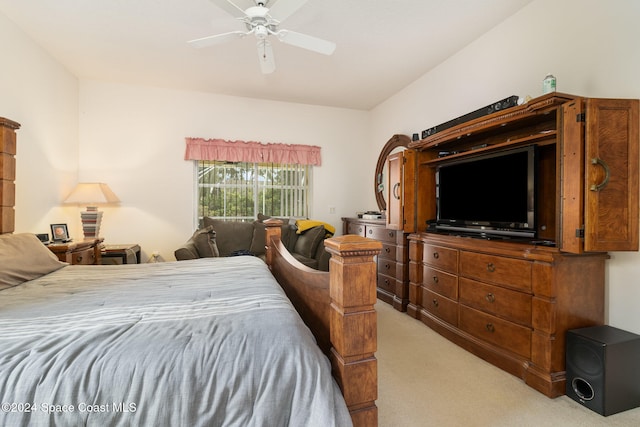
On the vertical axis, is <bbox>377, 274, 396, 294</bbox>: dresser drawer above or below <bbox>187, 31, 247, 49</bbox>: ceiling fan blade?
below

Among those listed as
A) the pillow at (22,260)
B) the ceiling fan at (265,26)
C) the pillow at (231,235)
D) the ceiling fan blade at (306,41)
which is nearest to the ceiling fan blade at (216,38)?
the ceiling fan at (265,26)

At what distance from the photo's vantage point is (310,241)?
3.76m

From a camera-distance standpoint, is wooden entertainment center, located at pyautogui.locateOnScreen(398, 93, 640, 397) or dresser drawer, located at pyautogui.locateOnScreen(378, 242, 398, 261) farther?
dresser drawer, located at pyautogui.locateOnScreen(378, 242, 398, 261)

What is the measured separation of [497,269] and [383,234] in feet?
5.49

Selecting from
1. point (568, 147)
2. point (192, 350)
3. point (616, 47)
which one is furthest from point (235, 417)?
point (616, 47)

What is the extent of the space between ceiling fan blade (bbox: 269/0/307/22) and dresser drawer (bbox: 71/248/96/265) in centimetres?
273

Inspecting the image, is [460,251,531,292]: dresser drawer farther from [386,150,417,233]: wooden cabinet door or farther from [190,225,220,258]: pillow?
[190,225,220,258]: pillow

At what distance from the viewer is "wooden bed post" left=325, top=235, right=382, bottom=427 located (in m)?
0.92

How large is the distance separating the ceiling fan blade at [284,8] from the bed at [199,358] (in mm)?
1717

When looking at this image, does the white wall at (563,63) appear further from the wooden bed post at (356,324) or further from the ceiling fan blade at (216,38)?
the ceiling fan blade at (216,38)

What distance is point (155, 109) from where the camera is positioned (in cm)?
412

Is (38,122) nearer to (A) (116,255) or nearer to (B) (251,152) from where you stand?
(A) (116,255)

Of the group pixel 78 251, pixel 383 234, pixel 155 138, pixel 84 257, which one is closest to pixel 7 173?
pixel 78 251

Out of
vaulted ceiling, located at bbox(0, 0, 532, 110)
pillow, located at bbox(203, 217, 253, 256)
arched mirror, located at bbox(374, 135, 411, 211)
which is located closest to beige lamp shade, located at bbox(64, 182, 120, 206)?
pillow, located at bbox(203, 217, 253, 256)
